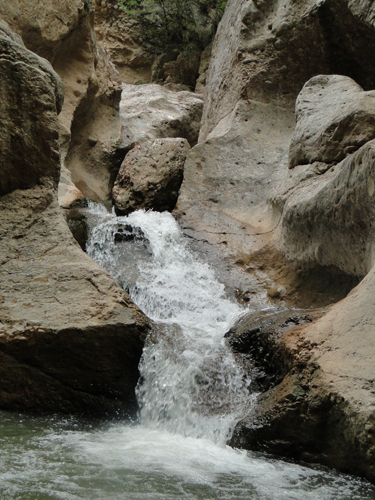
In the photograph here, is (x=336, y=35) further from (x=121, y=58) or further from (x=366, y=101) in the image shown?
(x=121, y=58)

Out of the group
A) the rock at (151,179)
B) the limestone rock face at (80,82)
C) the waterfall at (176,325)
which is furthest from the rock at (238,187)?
the limestone rock face at (80,82)

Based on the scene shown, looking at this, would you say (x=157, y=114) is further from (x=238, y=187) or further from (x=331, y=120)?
(x=331, y=120)

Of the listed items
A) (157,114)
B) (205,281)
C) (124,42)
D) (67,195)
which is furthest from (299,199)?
(124,42)

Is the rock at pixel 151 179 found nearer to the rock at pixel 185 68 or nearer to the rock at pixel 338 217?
the rock at pixel 338 217

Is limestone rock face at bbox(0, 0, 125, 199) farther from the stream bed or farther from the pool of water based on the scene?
the pool of water

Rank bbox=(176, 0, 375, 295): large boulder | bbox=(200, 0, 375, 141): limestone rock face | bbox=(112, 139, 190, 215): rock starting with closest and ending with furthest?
bbox=(176, 0, 375, 295): large boulder, bbox=(200, 0, 375, 141): limestone rock face, bbox=(112, 139, 190, 215): rock

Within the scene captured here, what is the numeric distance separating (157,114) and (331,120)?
682cm

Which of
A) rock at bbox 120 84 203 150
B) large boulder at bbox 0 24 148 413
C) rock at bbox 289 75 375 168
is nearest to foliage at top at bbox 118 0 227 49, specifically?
rock at bbox 120 84 203 150

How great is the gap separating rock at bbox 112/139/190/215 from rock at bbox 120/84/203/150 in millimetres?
2202

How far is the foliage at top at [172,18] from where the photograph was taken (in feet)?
48.7

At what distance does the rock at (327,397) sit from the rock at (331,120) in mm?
2464

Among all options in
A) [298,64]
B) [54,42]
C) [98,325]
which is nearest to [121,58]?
[54,42]

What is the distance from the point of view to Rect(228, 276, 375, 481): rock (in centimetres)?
291

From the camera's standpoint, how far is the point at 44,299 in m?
4.03
